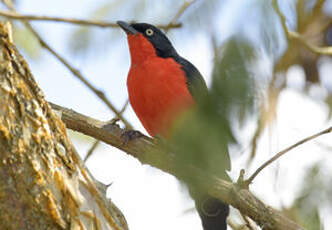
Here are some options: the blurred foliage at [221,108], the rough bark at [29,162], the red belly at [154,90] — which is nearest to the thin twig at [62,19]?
the red belly at [154,90]

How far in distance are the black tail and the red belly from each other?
70cm

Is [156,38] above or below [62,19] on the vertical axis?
below

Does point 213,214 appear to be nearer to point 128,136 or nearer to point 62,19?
point 128,136

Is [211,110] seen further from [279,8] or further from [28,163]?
[28,163]

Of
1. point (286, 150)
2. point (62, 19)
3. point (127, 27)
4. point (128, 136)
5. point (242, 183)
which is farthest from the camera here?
point (127, 27)

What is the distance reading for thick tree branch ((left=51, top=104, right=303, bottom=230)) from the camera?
3.03 metres

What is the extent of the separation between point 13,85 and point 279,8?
1340mm

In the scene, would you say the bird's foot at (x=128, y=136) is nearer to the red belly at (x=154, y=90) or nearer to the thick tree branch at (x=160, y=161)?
the thick tree branch at (x=160, y=161)

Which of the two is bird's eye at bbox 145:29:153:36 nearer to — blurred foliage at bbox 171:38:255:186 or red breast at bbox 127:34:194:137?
red breast at bbox 127:34:194:137

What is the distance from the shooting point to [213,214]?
13.5 ft

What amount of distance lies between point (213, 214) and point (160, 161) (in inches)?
63.2

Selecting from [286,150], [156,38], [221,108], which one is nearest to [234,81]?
[221,108]

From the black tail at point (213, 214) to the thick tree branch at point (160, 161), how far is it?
2.83ft

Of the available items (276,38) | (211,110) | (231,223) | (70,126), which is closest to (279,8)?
(276,38)
